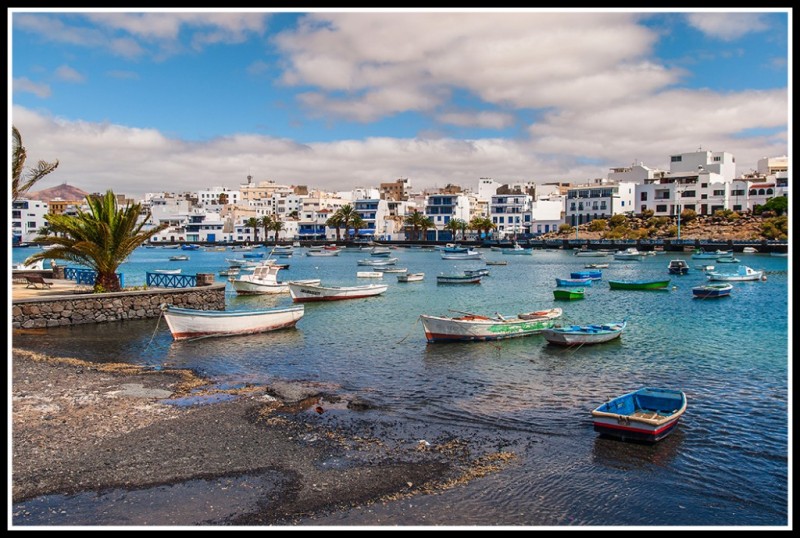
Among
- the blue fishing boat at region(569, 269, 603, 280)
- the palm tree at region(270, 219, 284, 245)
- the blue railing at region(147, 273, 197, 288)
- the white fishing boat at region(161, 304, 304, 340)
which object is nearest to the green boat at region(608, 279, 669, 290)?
the blue fishing boat at region(569, 269, 603, 280)

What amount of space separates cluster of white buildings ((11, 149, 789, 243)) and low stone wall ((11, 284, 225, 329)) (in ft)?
268

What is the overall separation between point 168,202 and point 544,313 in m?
183

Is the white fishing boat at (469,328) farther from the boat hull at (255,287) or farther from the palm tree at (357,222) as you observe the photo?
the palm tree at (357,222)

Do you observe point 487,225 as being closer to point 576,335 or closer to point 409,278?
point 409,278

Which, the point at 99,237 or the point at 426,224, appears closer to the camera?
the point at 99,237

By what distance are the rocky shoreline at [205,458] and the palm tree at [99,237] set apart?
16.1 meters

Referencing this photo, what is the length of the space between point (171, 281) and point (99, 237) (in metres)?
7.35

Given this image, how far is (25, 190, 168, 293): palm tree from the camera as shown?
3328 centimetres

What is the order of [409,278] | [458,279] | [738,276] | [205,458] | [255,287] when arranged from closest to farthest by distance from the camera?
[205,458] → [255,287] → [738,276] → [458,279] → [409,278]

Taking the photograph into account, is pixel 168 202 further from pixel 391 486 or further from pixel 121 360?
pixel 391 486

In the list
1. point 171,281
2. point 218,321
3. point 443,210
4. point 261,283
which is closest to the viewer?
point 218,321

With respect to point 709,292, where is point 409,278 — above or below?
below

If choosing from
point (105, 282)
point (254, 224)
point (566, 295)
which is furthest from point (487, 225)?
point (105, 282)

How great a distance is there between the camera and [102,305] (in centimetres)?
3409
